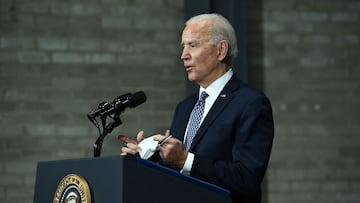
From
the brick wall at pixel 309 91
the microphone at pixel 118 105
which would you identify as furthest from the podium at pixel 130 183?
the brick wall at pixel 309 91

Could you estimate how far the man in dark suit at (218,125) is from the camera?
2.27 metres

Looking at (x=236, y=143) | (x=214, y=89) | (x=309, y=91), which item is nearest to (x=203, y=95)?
(x=214, y=89)

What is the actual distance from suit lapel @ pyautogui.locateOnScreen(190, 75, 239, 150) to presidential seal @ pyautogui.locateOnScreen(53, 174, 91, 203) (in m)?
0.53

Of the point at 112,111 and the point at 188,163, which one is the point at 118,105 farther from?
the point at 188,163

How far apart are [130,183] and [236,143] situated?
56 cm

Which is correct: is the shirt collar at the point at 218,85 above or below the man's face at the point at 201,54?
below

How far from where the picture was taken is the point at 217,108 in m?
2.49

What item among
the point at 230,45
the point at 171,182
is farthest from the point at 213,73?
the point at 171,182

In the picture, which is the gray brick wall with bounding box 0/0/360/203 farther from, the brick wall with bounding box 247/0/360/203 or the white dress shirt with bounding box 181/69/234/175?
the white dress shirt with bounding box 181/69/234/175

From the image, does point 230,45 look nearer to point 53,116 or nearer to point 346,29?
point 53,116

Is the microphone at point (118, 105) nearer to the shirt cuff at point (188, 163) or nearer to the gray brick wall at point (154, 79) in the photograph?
the shirt cuff at point (188, 163)

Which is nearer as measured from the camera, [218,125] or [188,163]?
[188,163]

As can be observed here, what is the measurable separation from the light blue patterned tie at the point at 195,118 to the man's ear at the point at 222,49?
15cm

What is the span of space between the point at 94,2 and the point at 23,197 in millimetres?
1431
